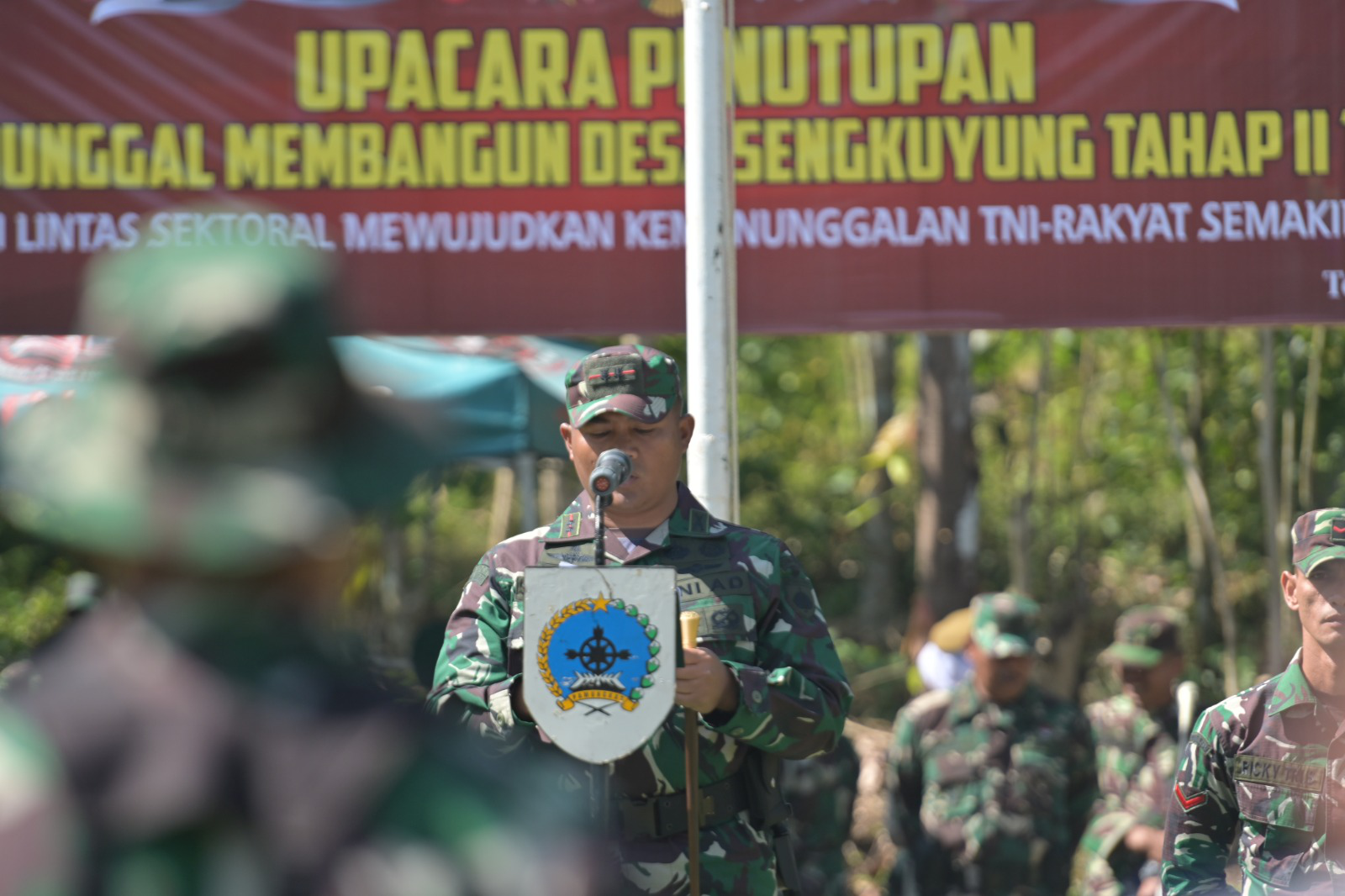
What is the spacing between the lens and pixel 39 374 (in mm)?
6789

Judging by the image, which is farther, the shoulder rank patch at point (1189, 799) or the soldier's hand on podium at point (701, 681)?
the shoulder rank patch at point (1189, 799)

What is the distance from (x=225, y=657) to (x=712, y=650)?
89.1 inches

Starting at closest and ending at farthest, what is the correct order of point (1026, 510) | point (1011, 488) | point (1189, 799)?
1. point (1189, 799)
2. point (1026, 510)
3. point (1011, 488)

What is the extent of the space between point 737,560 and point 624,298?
2.18 meters

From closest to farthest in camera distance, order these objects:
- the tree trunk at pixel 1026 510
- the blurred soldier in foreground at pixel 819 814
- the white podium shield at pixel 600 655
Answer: the white podium shield at pixel 600 655, the blurred soldier in foreground at pixel 819 814, the tree trunk at pixel 1026 510

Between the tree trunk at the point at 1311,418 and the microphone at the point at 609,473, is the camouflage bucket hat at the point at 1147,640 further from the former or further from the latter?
the tree trunk at the point at 1311,418

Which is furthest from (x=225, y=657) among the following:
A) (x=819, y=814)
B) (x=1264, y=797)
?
(x=819, y=814)

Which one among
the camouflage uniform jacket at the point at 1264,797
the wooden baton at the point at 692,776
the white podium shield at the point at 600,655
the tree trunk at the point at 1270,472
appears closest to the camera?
the white podium shield at the point at 600,655

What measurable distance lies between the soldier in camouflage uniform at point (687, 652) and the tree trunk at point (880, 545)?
1129 cm

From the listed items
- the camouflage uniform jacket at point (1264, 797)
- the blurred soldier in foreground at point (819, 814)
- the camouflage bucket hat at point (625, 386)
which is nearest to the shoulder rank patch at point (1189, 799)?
the camouflage uniform jacket at point (1264, 797)

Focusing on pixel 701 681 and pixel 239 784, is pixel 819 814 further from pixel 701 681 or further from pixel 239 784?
pixel 239 784

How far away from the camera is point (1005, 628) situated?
633 centimetres

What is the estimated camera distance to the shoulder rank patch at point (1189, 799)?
3963 millimetres

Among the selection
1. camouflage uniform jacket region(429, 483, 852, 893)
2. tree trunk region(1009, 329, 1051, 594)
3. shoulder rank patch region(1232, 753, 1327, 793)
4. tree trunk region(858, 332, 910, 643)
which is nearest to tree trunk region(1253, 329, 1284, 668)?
tree trunk region(1009, 329, 1051, 594)
